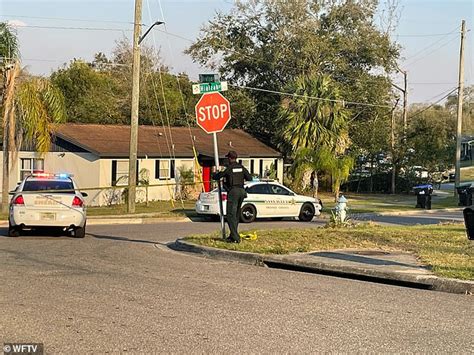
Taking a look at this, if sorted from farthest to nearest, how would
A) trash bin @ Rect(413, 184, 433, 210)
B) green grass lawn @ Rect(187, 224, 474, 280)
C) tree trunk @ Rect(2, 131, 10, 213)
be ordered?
trash bin @ Rect(413, 184, 433, 210) < tree trunk @ Rect(2, 131, 10, 213) < green grass lawn @ Rect(187, 224, 474, 280)

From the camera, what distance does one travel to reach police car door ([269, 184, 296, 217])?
81.3ft

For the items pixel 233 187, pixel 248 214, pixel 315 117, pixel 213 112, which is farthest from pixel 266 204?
pixel 315 117

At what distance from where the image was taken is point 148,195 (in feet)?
110

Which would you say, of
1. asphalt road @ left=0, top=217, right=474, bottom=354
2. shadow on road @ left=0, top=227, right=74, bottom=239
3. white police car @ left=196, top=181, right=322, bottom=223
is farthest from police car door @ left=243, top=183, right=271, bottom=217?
asphalt road @ left=0, top=217, right=474, bottom=354

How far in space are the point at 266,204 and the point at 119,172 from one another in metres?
10.4

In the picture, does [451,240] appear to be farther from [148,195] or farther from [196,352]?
[148,195]

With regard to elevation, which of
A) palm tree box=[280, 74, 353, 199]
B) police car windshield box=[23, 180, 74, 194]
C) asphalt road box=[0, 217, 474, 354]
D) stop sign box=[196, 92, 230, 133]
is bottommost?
asphalt road box=[0, 217, 474, 354]

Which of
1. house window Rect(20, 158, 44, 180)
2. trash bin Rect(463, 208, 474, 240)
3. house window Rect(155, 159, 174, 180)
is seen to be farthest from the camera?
house window Rect(155, 159, 174, 180)

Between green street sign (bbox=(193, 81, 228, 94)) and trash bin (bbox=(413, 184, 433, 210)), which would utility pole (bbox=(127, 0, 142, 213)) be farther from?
trash bin (bbox=(413, 184, 433, 210))

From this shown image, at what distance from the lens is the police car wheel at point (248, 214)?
23812mm

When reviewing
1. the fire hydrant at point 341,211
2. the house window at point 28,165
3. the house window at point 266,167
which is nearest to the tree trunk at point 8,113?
the house window at point 28,165

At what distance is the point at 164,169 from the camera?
3500 centimetres

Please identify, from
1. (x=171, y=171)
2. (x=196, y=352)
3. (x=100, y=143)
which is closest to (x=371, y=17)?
(x=171, y=171)

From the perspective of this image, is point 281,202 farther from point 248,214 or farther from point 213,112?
point 213,112
